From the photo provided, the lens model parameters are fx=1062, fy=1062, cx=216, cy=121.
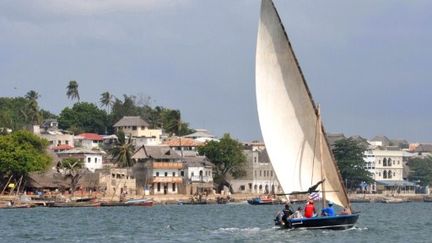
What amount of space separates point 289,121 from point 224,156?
114648mm

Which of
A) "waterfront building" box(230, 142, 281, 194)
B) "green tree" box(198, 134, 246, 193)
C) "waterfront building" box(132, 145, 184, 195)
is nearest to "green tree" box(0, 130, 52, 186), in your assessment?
"waterfront building" box(132, 145, 184, 195)

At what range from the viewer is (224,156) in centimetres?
17500

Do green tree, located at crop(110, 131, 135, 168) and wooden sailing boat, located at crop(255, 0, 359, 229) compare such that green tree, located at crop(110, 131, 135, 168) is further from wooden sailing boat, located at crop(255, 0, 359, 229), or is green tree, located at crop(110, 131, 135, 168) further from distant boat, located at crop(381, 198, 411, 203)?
wooden sailing boat, located at crop(255, 0, 359, 229)

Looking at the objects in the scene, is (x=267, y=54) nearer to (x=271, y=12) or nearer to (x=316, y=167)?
(x=271, y=12)

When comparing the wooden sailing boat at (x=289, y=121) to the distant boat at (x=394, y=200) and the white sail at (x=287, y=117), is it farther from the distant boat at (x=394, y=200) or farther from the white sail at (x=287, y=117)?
the distant boat at (x=394, y=200)

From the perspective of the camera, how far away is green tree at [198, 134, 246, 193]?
174m

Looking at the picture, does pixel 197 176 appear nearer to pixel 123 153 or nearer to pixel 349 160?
pixel 123 153

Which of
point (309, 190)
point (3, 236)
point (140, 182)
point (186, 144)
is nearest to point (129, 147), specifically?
point (140, 182)

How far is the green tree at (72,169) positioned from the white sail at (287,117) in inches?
3492

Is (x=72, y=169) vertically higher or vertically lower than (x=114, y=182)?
higher

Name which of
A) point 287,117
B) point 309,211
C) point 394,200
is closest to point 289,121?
point 287,117

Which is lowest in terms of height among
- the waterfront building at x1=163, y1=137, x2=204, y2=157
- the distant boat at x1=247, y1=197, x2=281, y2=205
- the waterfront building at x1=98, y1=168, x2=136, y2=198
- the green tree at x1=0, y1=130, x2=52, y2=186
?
the distant boat at x1=247, y1=197, x2=281, y2=205

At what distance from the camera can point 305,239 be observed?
55.8m

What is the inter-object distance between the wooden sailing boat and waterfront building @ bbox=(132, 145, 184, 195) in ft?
327
